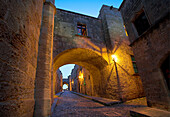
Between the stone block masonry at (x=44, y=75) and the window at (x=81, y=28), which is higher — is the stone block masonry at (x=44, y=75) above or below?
below

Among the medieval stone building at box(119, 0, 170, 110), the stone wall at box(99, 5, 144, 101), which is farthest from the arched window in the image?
the stone wall at box(99, 5, 144, 101)

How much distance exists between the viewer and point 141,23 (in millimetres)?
4395

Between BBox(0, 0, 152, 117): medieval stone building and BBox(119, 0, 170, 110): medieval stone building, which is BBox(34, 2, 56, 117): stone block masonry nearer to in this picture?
BBox(0, 0, 152, 117): medieval stone building

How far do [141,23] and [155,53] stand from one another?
1.97m

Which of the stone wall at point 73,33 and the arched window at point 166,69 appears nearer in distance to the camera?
the arched window at point 166,69

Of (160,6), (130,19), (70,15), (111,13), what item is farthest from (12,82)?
(111,13)

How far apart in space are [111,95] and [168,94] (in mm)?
3636

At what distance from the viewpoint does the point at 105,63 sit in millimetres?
6594

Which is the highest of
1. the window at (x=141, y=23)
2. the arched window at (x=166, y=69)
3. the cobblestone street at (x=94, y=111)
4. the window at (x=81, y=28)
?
the window at (x=81, y=28)

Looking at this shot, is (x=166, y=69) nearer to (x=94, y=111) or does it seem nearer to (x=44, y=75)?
(x=94, y=111)

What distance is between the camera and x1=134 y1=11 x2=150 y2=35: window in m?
4.16

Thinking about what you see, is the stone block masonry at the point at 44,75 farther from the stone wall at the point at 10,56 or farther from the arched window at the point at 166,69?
the arched window at the point at 166,69

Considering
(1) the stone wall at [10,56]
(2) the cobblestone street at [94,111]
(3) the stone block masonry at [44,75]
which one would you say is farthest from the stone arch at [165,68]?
(1) the stone wall at [10,56]

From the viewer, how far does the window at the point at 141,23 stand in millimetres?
4155
